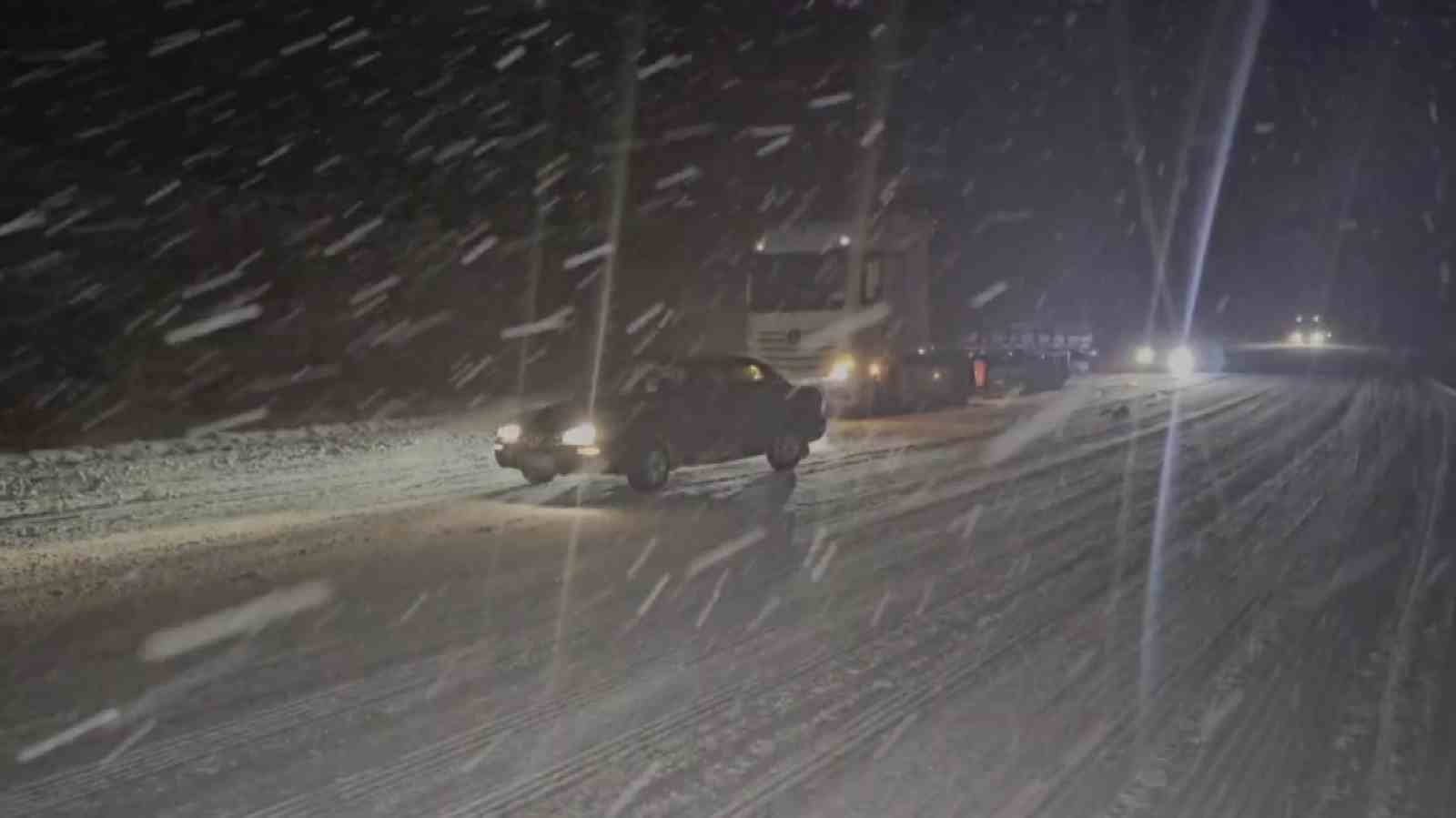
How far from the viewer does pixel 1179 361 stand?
160ft

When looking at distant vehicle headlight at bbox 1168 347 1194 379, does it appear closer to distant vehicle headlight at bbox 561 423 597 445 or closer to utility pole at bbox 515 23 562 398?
utility pole at bbox 515 23 562 398

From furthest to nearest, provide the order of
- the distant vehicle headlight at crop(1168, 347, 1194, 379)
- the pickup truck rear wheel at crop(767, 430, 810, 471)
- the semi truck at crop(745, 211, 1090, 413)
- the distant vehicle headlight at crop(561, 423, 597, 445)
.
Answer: the distant vehicle headlight at crop(1168, 347, 1194, 379), the semi truck at crop(745, 211, 1090, 413), the pickup truck rear wheel at crop(767, 430, 810, 471), the distant vehicle headlight at crop(561, 423, 597, 445)

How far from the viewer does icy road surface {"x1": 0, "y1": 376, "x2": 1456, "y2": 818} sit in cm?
568

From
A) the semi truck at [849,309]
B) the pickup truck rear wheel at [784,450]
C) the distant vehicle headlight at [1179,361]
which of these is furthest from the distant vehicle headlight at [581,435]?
the distant vehicle headlight at [1179,361]

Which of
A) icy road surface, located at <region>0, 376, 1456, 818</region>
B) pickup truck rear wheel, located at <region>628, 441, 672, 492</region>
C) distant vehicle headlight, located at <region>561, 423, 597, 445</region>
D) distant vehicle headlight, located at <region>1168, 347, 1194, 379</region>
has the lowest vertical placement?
icy road surface, located at <region>0, 376, 1456, 818</region>

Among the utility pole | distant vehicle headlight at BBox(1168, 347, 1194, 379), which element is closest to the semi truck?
the utility pole

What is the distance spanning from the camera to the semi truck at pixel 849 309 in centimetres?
2656

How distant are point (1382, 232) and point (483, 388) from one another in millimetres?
124025

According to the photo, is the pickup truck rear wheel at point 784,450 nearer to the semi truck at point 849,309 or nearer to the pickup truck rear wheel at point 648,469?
the pickup truck rear wheel at point 648,469

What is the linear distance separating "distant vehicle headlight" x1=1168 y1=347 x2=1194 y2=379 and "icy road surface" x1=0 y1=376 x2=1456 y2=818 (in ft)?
113

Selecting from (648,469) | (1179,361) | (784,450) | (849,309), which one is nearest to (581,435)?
(648,469)

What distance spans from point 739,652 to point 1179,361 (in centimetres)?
4404

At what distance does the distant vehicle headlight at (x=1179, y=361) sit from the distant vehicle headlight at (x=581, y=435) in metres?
37.4

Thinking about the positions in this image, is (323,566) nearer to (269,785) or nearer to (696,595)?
(696,595)
